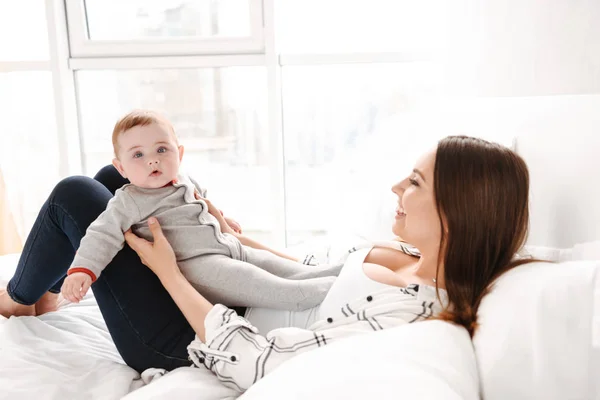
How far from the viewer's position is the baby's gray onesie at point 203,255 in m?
1.34

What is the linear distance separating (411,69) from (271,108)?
0.62 meters

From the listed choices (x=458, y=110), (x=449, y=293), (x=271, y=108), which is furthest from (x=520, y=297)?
(x=271, y=108)

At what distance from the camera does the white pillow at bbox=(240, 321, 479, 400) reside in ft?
2.73

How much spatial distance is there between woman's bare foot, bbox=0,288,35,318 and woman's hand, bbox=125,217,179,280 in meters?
0.43

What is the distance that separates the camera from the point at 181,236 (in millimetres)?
1442

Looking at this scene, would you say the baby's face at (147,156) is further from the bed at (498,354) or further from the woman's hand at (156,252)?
the bed at (498,354)

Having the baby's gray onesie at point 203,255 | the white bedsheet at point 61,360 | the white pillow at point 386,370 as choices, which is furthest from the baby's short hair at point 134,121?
the white pillow at point 386,370

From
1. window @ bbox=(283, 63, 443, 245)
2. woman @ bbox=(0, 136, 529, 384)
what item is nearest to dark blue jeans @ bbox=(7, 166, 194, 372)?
woman @ bbox=(0, 136, 529, 384)

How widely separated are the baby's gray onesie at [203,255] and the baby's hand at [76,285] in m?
0.02

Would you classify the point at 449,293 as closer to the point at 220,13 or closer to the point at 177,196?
the point at 177,196

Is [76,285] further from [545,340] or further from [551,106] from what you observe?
[551,106]

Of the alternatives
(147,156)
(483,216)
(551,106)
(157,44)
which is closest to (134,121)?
(147,156)

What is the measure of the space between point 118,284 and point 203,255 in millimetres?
206

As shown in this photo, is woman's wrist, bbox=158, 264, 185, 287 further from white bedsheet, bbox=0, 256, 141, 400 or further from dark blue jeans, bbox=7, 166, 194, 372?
white bedsheet, bbox=0, 256, 141, 400
